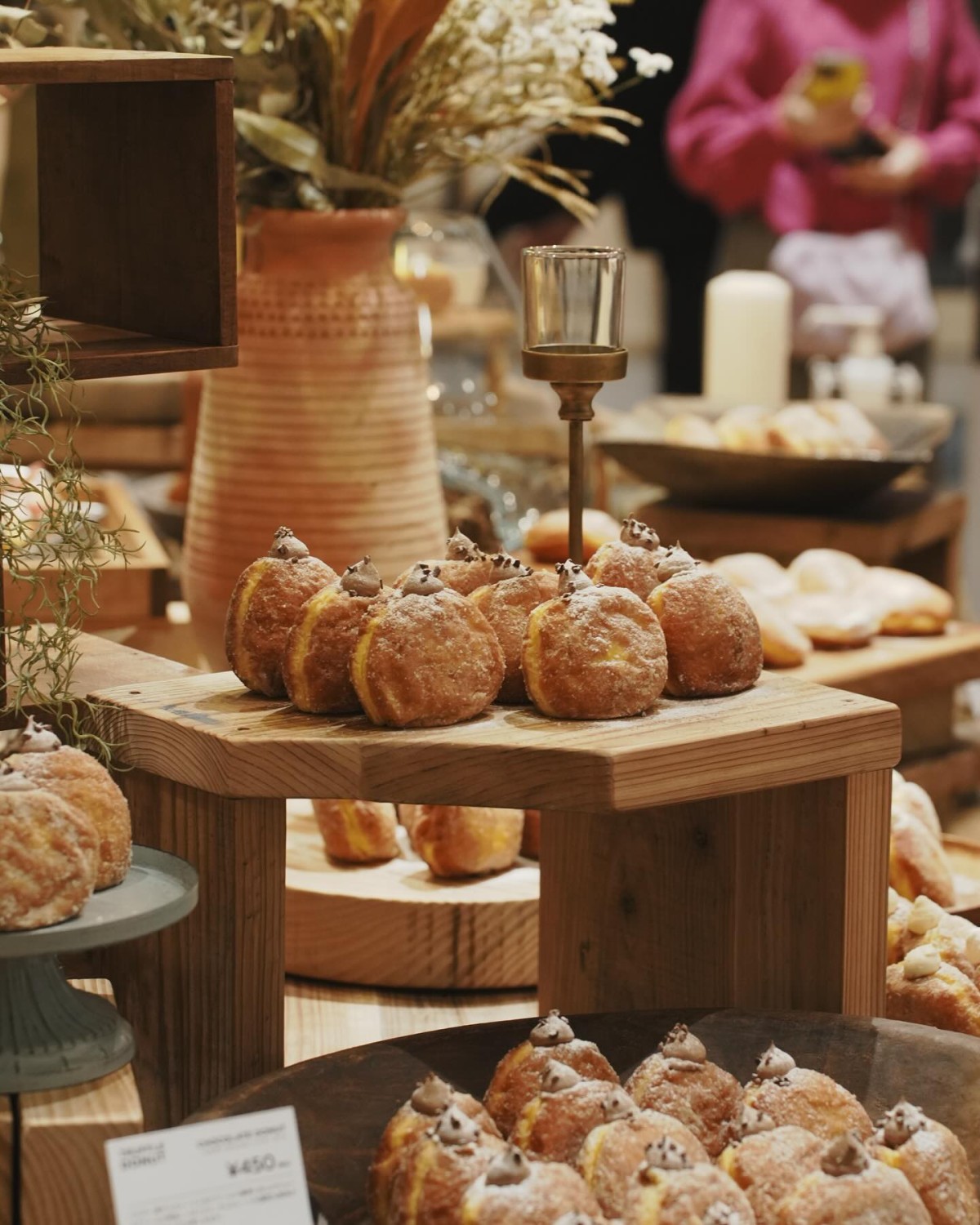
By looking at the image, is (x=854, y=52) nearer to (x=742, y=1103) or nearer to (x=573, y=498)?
(x=573, y=498)

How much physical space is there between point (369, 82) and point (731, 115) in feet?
9.51

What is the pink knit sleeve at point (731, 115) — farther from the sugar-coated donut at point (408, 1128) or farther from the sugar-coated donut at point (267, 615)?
the sugar-coated donut at point (408, 1128)

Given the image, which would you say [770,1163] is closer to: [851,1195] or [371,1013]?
[851,1195]

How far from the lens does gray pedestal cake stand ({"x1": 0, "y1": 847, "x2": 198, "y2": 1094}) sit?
1.04 metres

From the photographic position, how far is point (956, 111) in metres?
4.61

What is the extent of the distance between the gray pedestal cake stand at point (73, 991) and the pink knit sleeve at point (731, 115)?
3703 mm

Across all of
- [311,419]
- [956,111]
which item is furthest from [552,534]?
[956,111]

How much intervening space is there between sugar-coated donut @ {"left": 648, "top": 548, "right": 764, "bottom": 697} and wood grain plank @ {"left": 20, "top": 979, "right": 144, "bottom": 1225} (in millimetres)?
462

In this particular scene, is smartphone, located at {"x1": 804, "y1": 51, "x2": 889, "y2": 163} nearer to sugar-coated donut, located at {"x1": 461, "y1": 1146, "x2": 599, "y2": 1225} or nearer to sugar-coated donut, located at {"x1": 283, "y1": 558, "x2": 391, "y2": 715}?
sugar-coated donut, located at {"x1": 283, "y1": 558, "x2": 391, "y2": 715}

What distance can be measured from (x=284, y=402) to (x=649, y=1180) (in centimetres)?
115

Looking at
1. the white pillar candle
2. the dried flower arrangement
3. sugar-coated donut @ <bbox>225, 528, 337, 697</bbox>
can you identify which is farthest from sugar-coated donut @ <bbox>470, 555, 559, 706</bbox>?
the white pillar candle

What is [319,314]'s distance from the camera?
1.99 meters

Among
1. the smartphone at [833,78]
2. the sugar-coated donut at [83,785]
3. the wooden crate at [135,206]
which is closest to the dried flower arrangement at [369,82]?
the wooden crate at [135,206]

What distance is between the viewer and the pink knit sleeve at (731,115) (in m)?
4.52
